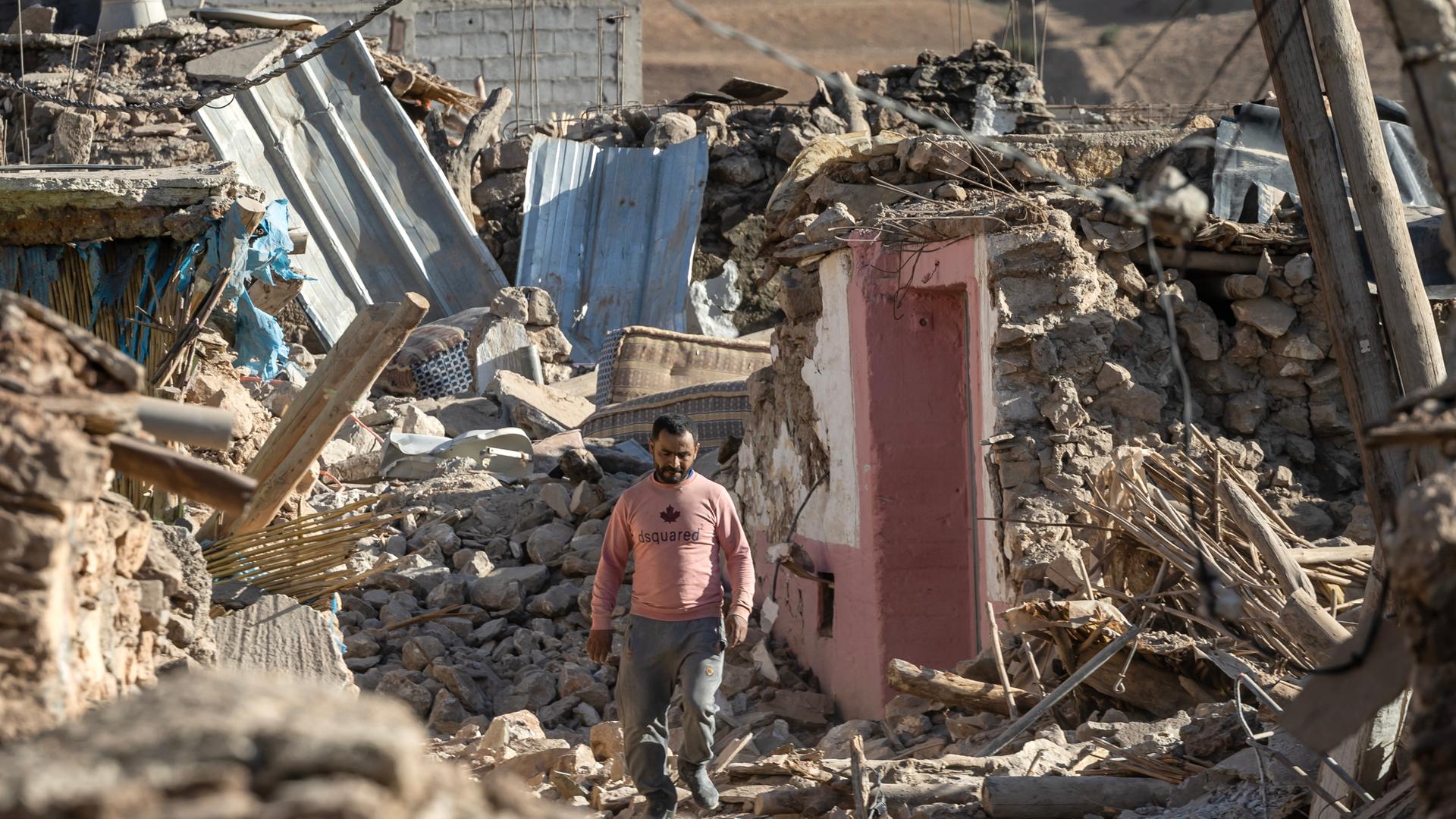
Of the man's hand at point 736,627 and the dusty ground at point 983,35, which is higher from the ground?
the dusty ground at point 983,35

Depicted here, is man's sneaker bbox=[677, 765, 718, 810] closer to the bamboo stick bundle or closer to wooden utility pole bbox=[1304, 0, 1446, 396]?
the bamboo stick bundle

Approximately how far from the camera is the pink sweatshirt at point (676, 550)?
5793 mm

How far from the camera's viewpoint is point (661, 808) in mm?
5801

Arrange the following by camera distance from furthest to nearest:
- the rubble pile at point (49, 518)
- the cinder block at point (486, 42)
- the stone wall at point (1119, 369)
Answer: the cinder block at point (486, 42)
the stone wall at point (1119, 369)
the rubble pile at point (49, 518)

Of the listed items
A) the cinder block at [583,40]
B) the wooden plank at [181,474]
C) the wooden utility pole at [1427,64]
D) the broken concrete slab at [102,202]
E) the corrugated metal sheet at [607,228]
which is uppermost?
the cinder block at [583,40]

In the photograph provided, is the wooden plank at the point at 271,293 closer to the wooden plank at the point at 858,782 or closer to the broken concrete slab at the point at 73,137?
the wooden plank at the point at 858,782

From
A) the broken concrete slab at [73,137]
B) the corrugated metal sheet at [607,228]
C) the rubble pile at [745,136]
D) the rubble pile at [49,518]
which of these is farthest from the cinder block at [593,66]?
the rubble pile at [49,518]

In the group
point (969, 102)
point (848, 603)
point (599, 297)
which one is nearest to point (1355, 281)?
point (848, 603)

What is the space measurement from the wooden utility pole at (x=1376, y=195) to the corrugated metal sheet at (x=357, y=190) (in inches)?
472

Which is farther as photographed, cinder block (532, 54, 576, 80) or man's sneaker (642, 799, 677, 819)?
cinder block (532, 54, 576, 80)

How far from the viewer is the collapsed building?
2.78 m

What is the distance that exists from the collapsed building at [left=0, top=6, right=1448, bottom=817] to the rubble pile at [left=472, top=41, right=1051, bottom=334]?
4.27 meters

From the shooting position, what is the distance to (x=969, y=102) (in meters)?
15.5

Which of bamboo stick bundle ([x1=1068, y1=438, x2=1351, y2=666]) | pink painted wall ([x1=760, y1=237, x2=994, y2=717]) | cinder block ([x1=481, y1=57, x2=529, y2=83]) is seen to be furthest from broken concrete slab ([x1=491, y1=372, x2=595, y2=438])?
bamboo stick bundle ([x1=1068, y1=438, x2=1351, y2=666])
